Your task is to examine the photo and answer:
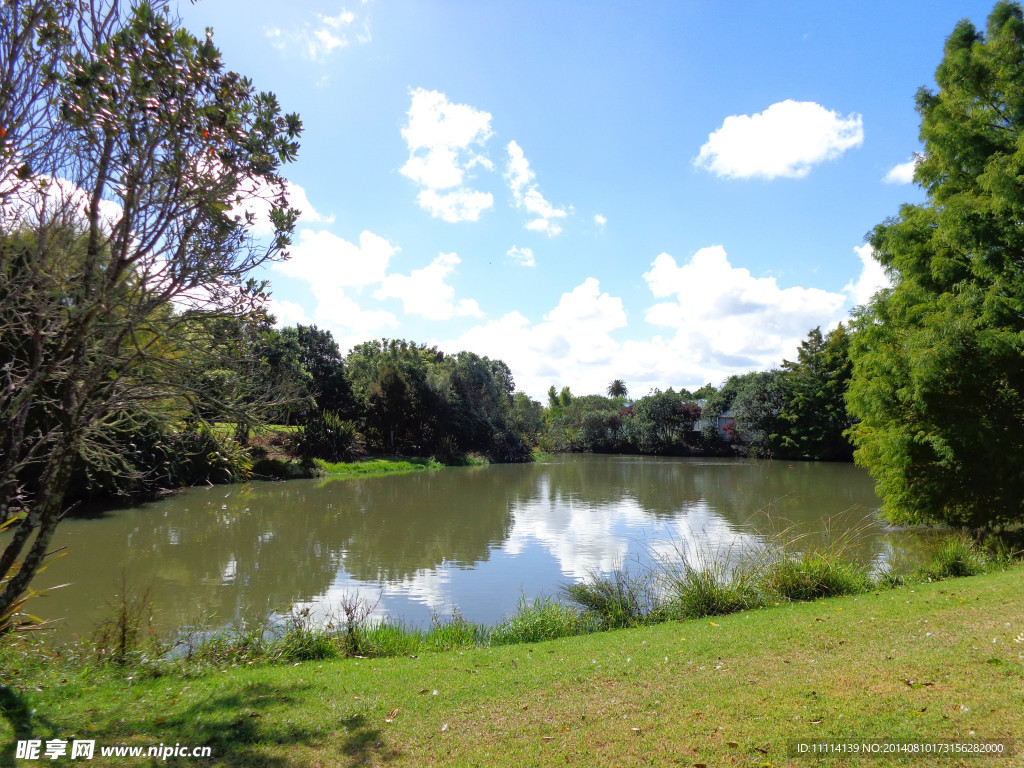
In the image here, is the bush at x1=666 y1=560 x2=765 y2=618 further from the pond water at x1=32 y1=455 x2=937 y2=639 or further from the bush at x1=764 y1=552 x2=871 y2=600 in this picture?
the pond water at x1=32 y1=455 x2=937 y2=639

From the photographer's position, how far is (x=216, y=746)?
399 cm

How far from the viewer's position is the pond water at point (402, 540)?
35.7 ft

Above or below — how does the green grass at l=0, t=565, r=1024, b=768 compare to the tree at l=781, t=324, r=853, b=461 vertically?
below

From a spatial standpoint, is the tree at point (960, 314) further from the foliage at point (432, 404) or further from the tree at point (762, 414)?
the tree at point (762, 414)

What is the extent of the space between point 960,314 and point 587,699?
11853 millimetres

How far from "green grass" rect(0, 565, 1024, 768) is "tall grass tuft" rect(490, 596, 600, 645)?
1352mm

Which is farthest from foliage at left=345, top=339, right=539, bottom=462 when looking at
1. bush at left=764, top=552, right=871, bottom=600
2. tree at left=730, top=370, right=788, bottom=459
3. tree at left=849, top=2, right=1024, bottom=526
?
bush at left=764, top=552, right=871, bottom=600

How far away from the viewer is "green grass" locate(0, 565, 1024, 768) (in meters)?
3.84

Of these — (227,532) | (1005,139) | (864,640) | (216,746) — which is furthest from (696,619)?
(227,532)

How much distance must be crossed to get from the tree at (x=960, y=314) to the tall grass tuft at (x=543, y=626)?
8.63 meters

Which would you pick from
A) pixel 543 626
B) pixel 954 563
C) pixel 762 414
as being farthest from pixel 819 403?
pixel 543 626

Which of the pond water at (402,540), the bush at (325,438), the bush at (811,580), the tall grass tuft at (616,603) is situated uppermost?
the bush at (325,438)

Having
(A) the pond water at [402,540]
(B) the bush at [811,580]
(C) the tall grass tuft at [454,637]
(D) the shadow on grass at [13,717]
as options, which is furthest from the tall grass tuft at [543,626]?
(D) the shadow on grass at [13,717]

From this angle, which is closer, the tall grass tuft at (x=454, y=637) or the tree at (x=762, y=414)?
the tall grass tuft at (x=454, y=637)
